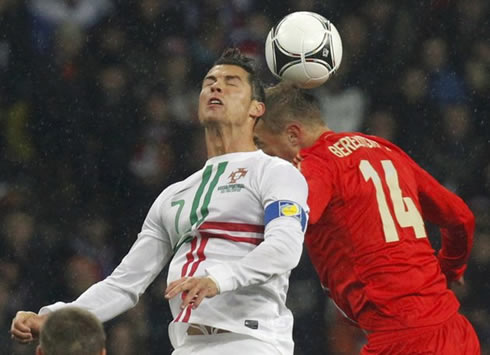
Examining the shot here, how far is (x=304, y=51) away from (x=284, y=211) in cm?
130

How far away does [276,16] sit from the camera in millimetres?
7355

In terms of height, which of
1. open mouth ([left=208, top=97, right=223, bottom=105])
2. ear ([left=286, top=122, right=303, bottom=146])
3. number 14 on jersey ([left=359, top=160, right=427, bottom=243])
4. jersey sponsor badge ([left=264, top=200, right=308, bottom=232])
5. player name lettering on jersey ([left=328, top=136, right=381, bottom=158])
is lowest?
number 14 on jersey ([left=359, top=160, right=427, bottom=243])

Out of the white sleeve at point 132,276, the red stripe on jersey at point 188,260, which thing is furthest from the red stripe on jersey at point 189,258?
the white sleeve at point 132,276

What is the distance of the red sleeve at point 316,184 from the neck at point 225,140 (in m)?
0.24

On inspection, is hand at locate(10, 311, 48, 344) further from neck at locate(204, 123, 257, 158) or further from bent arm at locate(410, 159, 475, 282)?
bent arm at locate(410, 159, 475, 282)

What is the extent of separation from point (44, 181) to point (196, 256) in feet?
11.2

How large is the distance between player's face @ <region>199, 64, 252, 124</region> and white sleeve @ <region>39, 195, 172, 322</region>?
0.40 meters

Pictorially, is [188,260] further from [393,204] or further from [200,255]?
[393,204]

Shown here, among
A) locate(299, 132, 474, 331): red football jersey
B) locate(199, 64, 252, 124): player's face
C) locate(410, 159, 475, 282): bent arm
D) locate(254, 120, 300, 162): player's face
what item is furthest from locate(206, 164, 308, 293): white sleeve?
locate(410, 159, 475, 282): bent arm

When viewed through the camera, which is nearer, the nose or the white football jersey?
the white football jersey

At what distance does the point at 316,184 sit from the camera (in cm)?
382

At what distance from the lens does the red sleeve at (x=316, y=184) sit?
3754mm

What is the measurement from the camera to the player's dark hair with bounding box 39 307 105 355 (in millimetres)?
2332

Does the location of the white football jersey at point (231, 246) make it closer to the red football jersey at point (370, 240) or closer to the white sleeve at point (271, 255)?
the white sleeve at point (271, 255)
